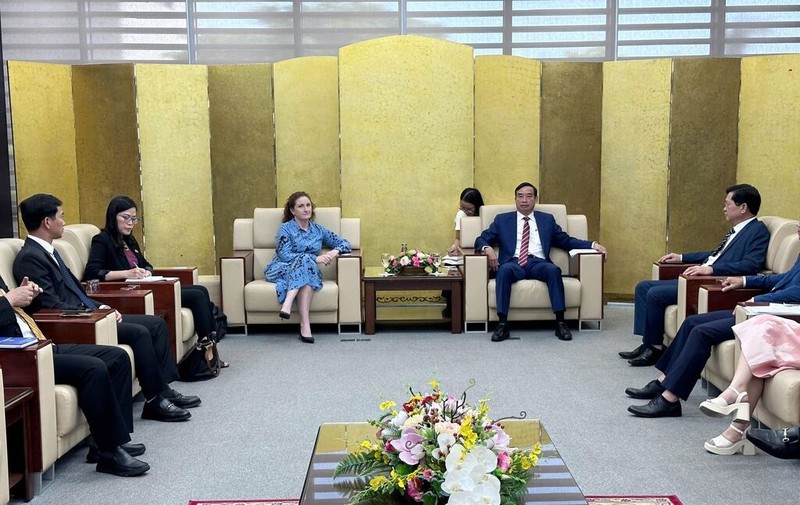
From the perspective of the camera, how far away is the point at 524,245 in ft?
22.7

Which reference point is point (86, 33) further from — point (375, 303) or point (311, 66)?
point (375, 303)

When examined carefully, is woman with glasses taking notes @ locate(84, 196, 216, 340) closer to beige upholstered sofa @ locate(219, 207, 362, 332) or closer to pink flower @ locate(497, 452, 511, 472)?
beige upholstered sofa @ locate(219, 207, 362, 332)

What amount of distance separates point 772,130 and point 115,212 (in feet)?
19.1

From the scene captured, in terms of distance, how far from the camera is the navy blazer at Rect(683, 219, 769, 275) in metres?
5.49

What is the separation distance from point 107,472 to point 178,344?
5.79 ft

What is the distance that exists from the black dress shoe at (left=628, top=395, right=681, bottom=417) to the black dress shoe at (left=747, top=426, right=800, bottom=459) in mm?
844

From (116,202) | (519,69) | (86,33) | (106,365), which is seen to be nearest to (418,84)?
(519,69)

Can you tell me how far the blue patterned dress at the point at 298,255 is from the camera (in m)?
6.68

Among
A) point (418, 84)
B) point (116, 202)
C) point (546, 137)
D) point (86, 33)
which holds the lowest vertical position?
point (116, 202)

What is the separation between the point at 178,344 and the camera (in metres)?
5.46

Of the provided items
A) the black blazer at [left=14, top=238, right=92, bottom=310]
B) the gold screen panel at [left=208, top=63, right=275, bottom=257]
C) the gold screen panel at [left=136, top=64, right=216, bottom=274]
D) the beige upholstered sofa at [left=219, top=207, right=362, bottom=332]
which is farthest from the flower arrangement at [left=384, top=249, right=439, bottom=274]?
the black blazer at [left=14, top=238, right=92, bottom=310]

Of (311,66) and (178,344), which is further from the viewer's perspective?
(311,66)

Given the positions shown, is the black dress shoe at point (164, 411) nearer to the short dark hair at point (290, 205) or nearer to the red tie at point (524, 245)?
the short dark hair at point (290, 205)

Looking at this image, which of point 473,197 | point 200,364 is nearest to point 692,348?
point 200,364
